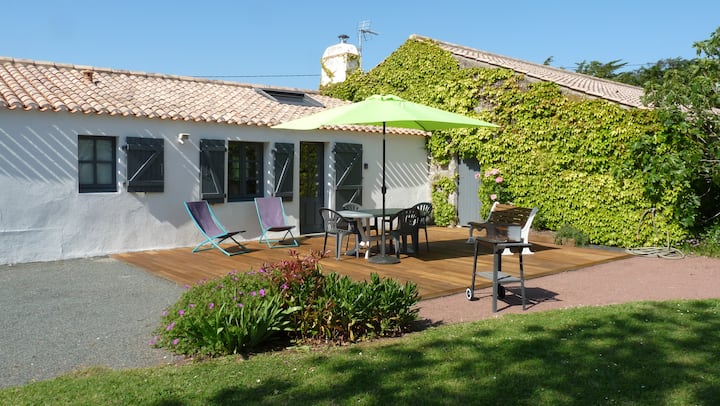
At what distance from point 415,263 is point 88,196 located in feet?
18.2

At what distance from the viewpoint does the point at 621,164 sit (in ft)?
35.8

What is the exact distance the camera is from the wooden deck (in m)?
7.90

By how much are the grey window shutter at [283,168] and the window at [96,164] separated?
127 inches

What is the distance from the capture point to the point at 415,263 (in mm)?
9125

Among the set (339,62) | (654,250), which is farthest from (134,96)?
(654,250)

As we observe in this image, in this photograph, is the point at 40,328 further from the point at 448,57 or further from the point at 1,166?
the point at 448,57

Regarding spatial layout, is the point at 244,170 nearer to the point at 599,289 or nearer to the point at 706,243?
the point at 599,289

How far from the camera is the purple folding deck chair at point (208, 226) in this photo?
10125mm

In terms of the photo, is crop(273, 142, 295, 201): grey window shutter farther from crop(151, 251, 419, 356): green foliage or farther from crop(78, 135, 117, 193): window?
crop(151, 251, 419, 356): green foliage

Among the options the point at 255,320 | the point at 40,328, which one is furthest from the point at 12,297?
the point at 255,320

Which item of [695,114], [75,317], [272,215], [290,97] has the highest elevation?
[290,97]

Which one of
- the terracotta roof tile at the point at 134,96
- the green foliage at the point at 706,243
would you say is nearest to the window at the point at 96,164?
the terracotta roof tile at the point at 134,96

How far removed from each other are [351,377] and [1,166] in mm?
7523

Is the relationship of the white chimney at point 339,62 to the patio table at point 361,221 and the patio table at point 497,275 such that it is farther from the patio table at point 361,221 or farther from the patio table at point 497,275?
the patio table at point 497,275
